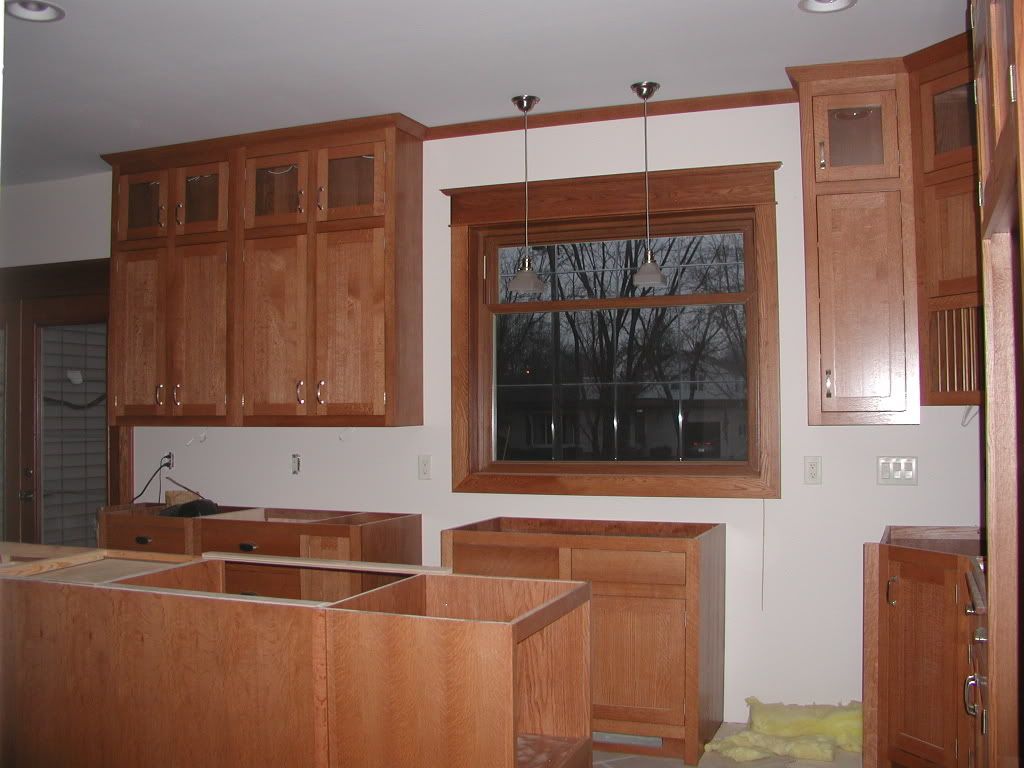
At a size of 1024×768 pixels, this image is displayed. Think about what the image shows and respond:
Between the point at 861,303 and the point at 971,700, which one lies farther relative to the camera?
the point at 861,303

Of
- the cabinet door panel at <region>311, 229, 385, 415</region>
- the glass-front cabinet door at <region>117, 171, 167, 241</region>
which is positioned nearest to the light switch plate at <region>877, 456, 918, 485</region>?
the cabinet door panel at <region>311, 229, 385, 415</region>

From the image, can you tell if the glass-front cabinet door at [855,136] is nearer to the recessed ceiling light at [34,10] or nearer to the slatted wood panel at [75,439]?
the recessed ceiling light at [34,10]

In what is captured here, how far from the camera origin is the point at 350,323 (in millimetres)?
4227

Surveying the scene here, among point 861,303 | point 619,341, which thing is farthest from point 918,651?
point 619,341

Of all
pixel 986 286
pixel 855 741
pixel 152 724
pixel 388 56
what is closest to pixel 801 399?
pixel 855 741

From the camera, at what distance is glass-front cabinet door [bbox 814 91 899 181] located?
356cm

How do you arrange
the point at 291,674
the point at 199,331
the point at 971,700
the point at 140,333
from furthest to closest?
the point at 140,333 → the point at 199,331 → the point at 971,700 → the point at 291,674

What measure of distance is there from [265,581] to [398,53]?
90.7 inches

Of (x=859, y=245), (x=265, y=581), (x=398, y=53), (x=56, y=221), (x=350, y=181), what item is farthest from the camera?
(x=56, y=221)

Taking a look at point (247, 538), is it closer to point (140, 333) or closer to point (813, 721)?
point (140, 333)

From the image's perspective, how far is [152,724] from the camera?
253 centimetres

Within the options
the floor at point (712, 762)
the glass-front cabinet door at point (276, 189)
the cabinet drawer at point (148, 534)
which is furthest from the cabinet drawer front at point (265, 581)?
the glass-front cabinet door at point (276, 189)

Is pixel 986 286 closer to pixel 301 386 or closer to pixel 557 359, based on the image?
pixel 557 359

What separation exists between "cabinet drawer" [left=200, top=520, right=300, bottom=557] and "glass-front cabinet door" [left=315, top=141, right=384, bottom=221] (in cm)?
143
